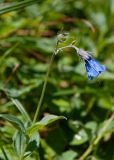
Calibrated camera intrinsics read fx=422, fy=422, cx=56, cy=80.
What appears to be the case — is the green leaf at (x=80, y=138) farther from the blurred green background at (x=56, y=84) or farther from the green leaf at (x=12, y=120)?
the green leaf at (x=12, y=120)

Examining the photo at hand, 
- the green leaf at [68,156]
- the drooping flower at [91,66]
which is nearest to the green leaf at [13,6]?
the drooping flower at [91,66]

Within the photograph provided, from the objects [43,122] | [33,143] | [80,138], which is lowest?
[80,138]

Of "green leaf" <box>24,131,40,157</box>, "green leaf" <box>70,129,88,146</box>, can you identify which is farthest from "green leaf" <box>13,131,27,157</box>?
"green leaf" <box>70,129,88,146</box>

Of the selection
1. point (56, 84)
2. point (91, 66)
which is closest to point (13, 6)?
point (91, 66)

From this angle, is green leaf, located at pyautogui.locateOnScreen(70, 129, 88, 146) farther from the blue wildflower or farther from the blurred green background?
the blue wildflower

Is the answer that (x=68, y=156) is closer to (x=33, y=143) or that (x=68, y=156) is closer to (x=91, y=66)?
(x=33, y=143)
